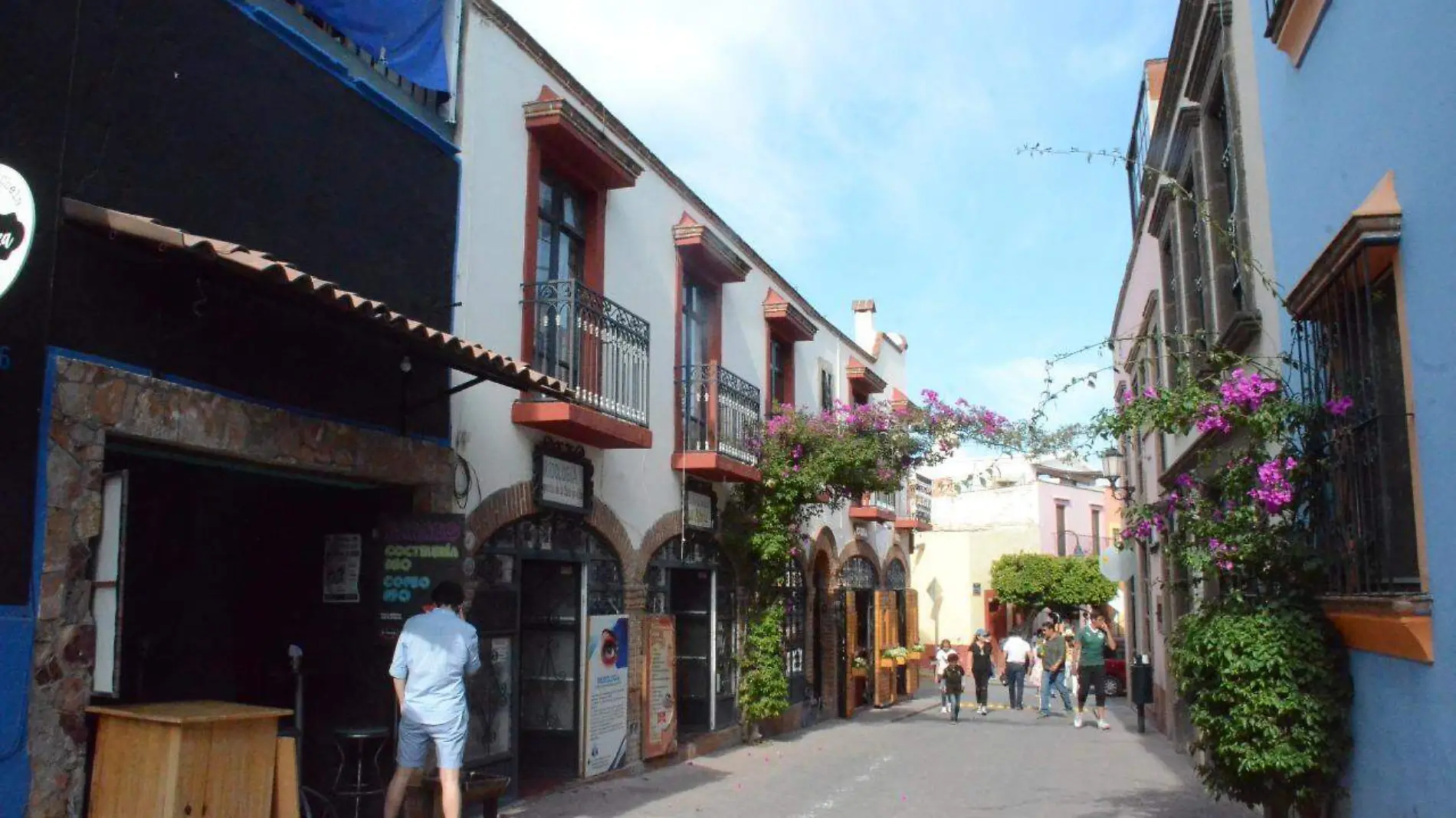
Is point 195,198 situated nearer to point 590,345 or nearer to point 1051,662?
point 590,345

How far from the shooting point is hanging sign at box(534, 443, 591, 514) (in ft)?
36.0

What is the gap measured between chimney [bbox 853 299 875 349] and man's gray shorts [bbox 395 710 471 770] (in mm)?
18065

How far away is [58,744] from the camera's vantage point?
588 centimetres

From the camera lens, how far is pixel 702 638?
15211 mm

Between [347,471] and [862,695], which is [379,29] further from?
[862,695]

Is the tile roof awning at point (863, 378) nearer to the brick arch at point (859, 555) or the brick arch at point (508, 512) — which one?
the brick arch at point (859, 555)

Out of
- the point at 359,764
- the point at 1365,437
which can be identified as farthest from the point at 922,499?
the point at 1365,437

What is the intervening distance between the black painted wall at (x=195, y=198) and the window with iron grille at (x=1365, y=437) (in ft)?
20.3

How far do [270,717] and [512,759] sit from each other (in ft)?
13.0

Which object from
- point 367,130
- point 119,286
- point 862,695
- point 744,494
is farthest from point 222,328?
point 862,695

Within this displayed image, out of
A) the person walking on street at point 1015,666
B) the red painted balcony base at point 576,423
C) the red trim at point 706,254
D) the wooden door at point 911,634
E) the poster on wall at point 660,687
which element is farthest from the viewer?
the wooden door at point 911,634

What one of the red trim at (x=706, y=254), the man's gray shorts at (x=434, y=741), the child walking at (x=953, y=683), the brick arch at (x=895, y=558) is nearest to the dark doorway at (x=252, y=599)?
the man's gray shorts at (x=434, y=741)

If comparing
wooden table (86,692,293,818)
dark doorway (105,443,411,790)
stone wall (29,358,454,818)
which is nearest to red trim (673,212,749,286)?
dark doorway (105,443,411,790)

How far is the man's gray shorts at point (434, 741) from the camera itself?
7.64m
